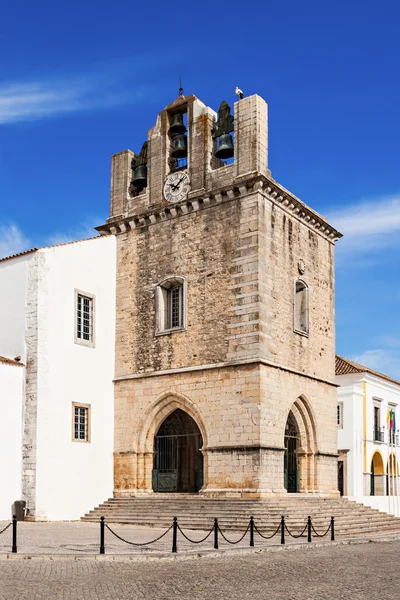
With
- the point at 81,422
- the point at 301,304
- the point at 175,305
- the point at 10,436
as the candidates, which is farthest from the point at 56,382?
the point at 301,304

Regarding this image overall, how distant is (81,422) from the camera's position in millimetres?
24516

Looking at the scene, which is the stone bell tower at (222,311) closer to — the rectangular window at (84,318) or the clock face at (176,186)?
the clock face at (176,186)

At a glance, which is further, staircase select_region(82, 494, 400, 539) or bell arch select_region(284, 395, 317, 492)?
bell arch select_region(284, 395, 317, 492)

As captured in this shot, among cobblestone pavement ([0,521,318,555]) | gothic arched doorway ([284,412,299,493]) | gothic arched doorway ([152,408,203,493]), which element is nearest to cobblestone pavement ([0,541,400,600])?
cobblestone pavement ([0,521,318,555])

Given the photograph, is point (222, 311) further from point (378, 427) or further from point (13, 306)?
point (378, 427)

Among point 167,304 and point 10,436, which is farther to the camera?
point 167,304

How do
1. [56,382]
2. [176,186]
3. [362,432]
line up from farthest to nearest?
[362,432] < [176,186] < [56,382]

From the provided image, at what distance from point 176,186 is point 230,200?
7.77 ft

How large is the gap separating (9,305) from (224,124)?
29.6 ft

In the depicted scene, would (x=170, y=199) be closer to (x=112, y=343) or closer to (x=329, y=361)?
(x=112, y=343)

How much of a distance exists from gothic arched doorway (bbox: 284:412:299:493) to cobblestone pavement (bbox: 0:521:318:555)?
Answer: 6.28 metres

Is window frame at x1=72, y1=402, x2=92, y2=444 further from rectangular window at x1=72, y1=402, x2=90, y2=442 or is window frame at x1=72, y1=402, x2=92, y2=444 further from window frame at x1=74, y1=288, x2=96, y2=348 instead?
window frame at x1=74, y1=288, x2=96, y2=348

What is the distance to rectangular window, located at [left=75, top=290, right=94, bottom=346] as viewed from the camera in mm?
24844

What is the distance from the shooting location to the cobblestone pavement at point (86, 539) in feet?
47.9
